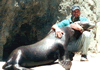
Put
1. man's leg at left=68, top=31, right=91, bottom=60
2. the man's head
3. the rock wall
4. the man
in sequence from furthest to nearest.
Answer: the rock wall, the man's head, man's leg at left=68, top=31, right=91, bottom=60, the man

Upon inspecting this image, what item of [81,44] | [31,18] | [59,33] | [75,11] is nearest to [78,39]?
[81,44]

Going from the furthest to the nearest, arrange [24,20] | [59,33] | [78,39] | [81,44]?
1. [24,20]
2. [81,44]
3. [78,39]
4. [59,33]

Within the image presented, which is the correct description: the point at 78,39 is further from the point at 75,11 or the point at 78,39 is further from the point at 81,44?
the point at 75,11

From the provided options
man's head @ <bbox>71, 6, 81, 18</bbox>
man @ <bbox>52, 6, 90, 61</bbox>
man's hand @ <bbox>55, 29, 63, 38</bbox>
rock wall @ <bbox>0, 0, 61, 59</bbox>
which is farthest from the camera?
rock wall @ <bbox>0, 0, 61, 59</bbox>

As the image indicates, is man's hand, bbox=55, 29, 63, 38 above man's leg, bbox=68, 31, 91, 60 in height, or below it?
above

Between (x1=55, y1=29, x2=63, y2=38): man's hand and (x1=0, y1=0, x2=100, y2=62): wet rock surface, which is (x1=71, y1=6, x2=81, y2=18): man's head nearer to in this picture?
(x1=55, y1=29, x2=63, y2=38): man's hand

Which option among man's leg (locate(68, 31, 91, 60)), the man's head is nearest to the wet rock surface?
the man's head

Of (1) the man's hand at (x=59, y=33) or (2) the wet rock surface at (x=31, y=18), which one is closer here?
(1) the man's hand at (x=59, y=33)

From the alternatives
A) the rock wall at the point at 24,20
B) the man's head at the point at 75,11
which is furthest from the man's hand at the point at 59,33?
the rock wall at the point at 24,20

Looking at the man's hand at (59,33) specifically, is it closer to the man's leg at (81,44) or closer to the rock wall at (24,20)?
the man's leg at (81,44)

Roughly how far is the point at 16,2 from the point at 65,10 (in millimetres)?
1338

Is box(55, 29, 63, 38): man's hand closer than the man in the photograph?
Yes

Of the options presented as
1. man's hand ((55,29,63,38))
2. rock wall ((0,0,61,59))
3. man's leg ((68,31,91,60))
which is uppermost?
rock wall ((0,0,61,59))

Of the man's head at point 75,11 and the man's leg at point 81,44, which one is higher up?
the man's head at point 75,11
